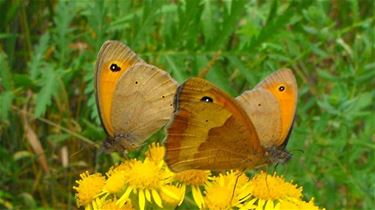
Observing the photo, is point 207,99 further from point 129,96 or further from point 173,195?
point 129,96

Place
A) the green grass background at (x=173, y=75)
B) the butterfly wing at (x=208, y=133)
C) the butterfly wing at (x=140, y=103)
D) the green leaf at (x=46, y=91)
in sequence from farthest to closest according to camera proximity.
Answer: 1. the green grass background at (x=173, y=75)
2. the green leaf at (x=46, y=91)
3. the butterfly wing at (x=140, y=103)
4. the butterfly wing at (x=208, y=133)

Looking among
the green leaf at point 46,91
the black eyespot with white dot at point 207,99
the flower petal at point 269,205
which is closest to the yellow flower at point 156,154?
the black eyespot with white dot at point 207,99

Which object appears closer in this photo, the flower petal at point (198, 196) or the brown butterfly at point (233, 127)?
the brown butterfly at point (233, 127)

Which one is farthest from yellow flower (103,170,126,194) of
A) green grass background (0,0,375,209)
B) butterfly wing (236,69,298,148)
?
green grass background (0,0,375,209)

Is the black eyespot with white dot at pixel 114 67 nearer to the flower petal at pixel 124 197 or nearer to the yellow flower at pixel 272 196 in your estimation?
the flower petal at pixel 124 197

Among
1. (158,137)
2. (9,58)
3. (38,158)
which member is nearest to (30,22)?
(9,58)

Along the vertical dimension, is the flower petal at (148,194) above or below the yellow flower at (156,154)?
below

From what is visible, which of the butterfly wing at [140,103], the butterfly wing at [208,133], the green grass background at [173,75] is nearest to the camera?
the butterfly wing at [208,133]
